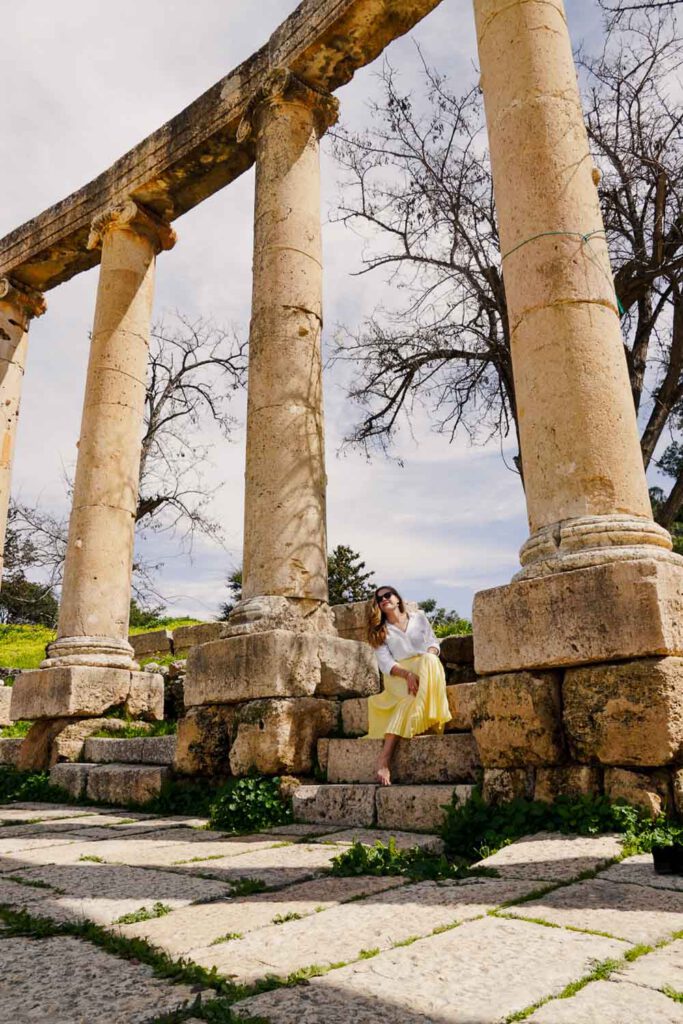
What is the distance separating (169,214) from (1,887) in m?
9.77

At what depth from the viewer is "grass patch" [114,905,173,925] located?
3064 mm

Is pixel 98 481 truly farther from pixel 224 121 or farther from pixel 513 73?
pixel 513 73

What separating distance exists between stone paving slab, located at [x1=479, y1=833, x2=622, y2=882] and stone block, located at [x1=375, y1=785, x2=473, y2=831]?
0.93 metres

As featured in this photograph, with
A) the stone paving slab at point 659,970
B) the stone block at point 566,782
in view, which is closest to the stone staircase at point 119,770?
the stone block at point 566,782

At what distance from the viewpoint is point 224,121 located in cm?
952

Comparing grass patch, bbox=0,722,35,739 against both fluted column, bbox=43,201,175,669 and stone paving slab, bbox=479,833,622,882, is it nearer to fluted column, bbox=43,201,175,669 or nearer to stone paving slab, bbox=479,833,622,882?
fluted column, bbox=43,201,175,669

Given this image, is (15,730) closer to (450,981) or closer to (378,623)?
(378,623)

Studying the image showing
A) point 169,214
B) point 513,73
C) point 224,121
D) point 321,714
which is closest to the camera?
point 513,73

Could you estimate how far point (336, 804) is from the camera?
5438mm

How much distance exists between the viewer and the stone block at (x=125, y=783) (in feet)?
22.6

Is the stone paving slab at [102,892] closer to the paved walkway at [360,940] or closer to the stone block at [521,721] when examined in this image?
the paved walkway at [360,940]

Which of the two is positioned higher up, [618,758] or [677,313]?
[677,313]

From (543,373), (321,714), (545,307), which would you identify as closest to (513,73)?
(545,307)

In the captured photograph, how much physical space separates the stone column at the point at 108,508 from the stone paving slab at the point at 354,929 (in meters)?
6.51
